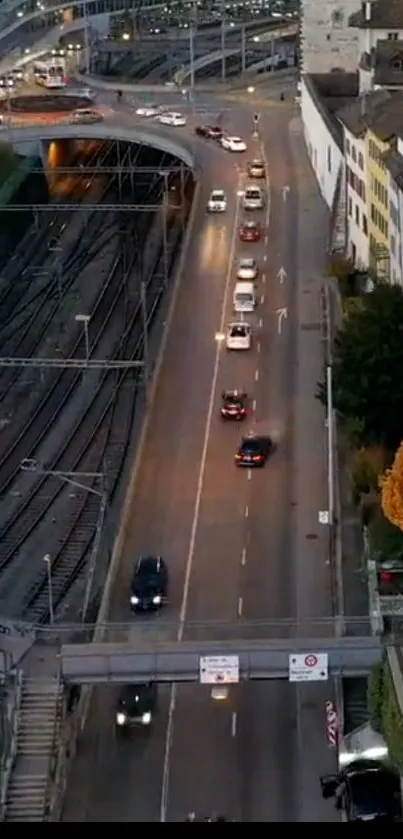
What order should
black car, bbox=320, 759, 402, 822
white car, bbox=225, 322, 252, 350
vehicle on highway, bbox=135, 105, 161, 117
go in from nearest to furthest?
black car, bbox=320, 759, 402, 822
white car, bbox=225, 322, 252, 350
vehicle on highway, bbox=135, 105, 161, 117

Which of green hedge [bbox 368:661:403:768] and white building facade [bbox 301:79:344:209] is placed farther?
white building facade [bbox 301:79:344:209]

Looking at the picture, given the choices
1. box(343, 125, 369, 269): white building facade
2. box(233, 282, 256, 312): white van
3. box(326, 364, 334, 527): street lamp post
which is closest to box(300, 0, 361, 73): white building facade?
box(343, 125, 369, 269): white building facade

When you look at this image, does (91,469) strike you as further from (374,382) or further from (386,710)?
(386,710)

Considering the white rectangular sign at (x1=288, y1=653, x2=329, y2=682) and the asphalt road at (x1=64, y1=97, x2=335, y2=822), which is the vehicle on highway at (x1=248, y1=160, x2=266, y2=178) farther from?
the white rectangular sign at (x1=288, y1=653, x2=329, y2=682)

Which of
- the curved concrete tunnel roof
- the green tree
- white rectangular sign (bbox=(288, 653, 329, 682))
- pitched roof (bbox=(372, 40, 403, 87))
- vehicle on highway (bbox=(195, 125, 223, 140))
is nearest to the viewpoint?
white rectangular sign (bbox=(288, 653, 329, 682))

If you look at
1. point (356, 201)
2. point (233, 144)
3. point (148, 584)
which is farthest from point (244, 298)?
point (233, 144)

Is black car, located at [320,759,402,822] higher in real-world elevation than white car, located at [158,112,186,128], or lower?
lower
